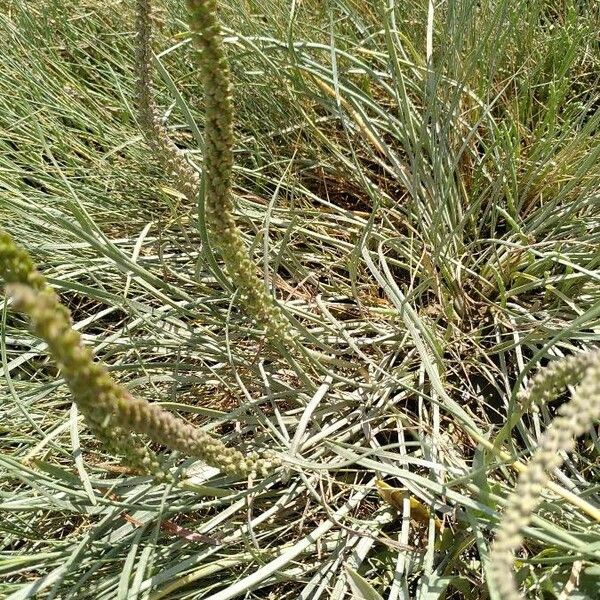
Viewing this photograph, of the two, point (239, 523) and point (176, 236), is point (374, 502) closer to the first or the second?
point (239, 523)

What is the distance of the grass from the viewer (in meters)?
0.86

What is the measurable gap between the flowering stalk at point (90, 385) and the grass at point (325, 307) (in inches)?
7.1

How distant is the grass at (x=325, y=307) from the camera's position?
86cm

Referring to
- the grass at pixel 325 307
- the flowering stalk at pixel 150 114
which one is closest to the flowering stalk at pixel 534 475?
the grass at pixel 325 307

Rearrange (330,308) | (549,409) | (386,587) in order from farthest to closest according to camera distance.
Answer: (330,308) < (549,409) < (386,587)

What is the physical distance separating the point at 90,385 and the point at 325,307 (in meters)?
0.60

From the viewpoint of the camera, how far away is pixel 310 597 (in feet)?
3.01

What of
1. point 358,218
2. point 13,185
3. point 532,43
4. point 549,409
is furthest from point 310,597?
point 532,43

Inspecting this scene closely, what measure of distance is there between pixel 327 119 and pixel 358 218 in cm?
21

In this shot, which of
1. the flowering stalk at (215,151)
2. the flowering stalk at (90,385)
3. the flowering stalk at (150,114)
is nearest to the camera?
the flowering stalk at (90,385)

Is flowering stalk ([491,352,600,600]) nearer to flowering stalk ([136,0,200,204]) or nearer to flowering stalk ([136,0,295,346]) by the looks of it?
flowering stalk ([136,0,295,346])

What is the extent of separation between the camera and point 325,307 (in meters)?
1.08

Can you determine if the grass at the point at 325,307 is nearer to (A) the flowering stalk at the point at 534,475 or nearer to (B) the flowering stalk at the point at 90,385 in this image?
(B) the flowering stalk at the point at 90,385

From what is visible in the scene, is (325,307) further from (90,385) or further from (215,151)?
(90,385)
